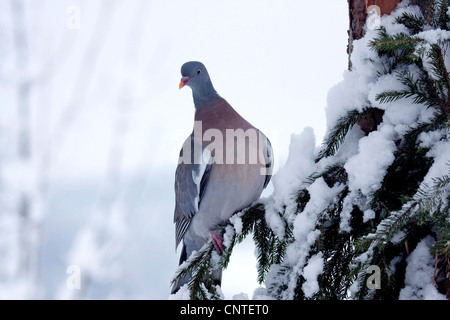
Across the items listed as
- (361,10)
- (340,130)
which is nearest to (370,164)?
(340,130)

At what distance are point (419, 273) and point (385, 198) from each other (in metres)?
0.22

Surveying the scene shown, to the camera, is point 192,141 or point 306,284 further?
point 192,141

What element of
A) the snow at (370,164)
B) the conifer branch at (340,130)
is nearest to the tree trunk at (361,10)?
the conifer branch at (340,130)

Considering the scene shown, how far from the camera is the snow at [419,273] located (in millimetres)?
1286

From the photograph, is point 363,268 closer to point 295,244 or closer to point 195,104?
point 295,244

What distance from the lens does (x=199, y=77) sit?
2.54 metres

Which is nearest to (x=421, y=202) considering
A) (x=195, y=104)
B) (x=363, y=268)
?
(x=363, y=268)

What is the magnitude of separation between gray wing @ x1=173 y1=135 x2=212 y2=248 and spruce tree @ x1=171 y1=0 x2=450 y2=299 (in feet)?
2.18

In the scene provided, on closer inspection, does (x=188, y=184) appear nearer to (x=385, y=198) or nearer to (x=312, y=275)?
(x=312, y=275)

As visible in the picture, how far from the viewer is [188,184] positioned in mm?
2371

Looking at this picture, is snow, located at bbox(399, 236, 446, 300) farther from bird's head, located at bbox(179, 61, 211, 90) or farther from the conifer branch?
bird's head, located at bbox(179, 61, 211, 90)

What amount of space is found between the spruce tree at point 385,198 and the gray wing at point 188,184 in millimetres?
665

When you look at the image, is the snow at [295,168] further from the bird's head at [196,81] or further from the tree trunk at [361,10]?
the bird's head at [196,81]

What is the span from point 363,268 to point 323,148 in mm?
485
